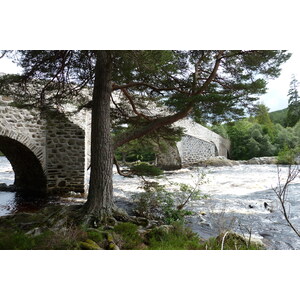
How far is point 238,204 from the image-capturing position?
4023mm

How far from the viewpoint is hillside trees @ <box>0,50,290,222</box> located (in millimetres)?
2895

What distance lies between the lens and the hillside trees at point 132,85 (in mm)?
2895

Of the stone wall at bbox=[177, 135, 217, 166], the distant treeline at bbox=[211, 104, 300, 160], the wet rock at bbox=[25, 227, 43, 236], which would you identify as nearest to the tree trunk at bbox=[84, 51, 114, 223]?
the wet rock at bbox=[25, 227, 43, 236]

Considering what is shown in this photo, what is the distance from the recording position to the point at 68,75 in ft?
Answer: 11.2

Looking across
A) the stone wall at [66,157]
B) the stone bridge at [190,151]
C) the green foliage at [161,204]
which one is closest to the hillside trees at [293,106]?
the green foliage at [161,204]

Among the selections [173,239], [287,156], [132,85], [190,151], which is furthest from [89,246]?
[190,151]

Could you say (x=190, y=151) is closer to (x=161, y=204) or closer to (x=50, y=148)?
(x=161, y=204)

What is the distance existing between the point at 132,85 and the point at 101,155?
1.00m

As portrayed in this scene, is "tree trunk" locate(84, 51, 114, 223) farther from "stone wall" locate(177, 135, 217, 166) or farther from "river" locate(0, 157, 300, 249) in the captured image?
"stone wall" locate(177, 135, 217, 166)

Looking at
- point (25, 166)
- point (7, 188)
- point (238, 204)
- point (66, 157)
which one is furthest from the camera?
point (7, 188)

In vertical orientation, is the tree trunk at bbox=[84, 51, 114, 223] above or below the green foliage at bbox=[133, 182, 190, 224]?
above
